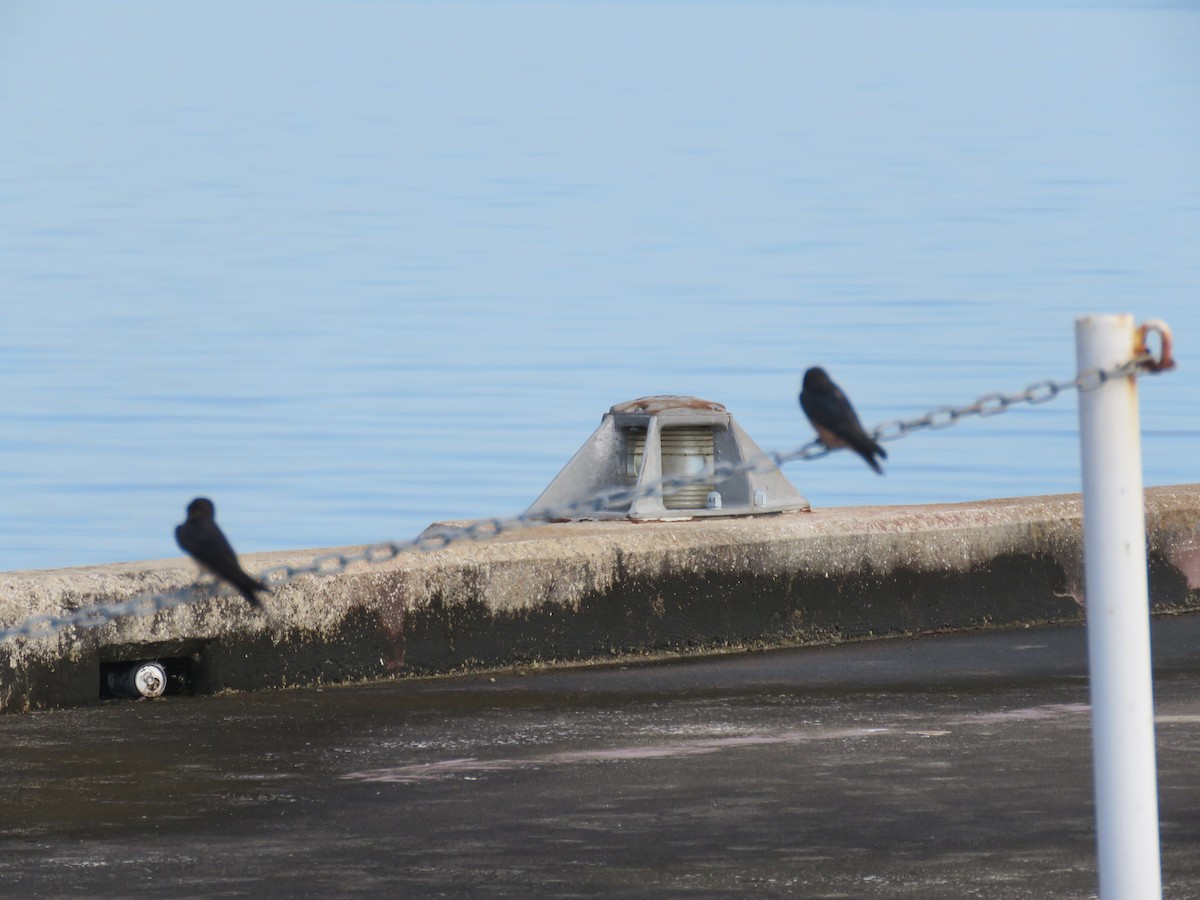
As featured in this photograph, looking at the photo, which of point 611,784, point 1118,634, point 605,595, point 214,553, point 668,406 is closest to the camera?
point 1118,634

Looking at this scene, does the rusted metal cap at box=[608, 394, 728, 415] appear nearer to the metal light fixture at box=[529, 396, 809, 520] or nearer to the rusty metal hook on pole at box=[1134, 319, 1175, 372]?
the metal light fixture at box=[529, 396, 809, 520]

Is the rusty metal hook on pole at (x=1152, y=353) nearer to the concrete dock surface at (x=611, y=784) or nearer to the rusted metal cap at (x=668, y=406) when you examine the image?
the concrete dock surface at (x=611, y=784)

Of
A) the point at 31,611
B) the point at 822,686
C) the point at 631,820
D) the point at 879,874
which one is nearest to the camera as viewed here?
the point at 879,874

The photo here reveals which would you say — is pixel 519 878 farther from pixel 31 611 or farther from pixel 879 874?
pixel 31 611

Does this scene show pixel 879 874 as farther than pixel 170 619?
No

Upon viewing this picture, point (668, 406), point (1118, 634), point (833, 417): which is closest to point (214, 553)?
point (833, 417)

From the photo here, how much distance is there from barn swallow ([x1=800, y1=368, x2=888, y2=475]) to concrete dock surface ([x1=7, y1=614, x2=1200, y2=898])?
899mm

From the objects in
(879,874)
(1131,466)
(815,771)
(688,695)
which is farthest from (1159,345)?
(688,695)

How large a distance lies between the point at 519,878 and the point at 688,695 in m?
2.64

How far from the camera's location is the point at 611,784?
625 centimetres

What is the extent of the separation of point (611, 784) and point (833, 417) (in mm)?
1147

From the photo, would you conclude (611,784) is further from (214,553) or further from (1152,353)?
(1152,353)

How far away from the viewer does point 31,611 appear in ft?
24.1

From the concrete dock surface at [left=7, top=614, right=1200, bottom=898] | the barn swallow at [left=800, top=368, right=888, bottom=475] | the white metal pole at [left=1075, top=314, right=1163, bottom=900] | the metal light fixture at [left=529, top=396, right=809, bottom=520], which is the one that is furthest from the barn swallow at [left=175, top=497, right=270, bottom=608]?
the metal light fixture at [left=529, top=396, right=809, bottom=520]
